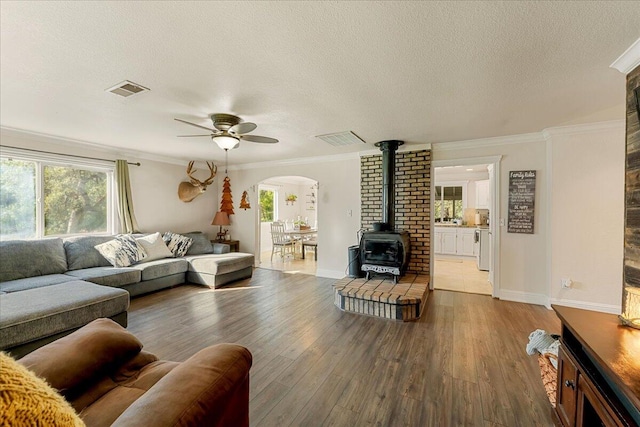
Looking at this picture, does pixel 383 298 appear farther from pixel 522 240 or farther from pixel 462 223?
pixel 462 223

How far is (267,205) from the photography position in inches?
352

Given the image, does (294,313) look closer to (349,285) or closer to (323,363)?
(349,285)

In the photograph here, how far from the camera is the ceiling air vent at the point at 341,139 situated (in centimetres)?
385

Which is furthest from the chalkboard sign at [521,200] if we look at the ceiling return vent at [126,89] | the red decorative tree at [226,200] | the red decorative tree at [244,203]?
the red decorative tree at [226,200]

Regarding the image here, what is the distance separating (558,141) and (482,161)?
0.88m

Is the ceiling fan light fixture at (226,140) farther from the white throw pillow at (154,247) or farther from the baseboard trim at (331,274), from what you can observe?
the baseboard trim at (331,274)

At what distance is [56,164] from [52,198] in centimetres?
52

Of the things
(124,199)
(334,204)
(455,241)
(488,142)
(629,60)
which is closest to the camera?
(629,60)

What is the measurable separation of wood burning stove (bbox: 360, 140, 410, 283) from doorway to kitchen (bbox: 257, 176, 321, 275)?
192 cm

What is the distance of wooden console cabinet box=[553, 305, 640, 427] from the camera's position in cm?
107

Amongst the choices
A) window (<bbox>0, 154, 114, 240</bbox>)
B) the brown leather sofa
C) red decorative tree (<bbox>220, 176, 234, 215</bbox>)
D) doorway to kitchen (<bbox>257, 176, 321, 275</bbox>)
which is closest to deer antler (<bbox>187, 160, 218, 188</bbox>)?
red decorative tree (<bbox>220, 176, 234, 215</bbox>)

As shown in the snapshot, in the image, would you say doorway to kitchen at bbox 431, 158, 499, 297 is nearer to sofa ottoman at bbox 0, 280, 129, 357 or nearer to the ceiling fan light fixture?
the ceiling fan light fixture

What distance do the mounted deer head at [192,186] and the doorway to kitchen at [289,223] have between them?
1.25 metres

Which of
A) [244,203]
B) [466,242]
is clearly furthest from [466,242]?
[244,203]
